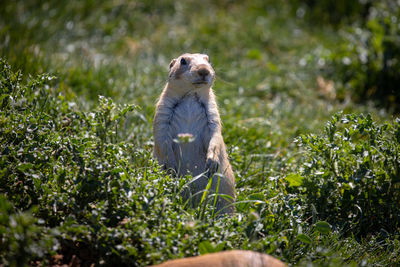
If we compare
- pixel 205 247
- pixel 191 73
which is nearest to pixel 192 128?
pixel 191 73

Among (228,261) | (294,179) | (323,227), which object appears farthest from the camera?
(294,179)

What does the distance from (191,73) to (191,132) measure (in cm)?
51

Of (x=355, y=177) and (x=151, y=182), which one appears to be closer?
(x=151, y=182)

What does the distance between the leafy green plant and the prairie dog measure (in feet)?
2.28

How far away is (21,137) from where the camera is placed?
128 inches

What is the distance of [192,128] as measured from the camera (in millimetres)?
3676

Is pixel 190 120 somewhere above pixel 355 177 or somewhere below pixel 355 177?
above

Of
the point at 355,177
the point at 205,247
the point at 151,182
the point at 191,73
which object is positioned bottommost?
the point at 205,247

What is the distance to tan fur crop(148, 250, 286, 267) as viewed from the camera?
8.00 ft

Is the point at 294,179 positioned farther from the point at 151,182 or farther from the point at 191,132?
the point at 151,182

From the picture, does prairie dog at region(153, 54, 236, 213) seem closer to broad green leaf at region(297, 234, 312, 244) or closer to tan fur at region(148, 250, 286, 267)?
broad green leaf at region(297, 234, 312, 244)

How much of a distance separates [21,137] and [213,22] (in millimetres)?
6057

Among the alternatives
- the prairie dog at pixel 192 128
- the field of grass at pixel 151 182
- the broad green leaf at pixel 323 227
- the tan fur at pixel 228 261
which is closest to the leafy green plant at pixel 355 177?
the field of grass at pixel 151 182

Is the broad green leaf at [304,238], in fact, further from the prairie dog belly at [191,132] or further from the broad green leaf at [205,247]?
the prairie dog belly at [191,132]
